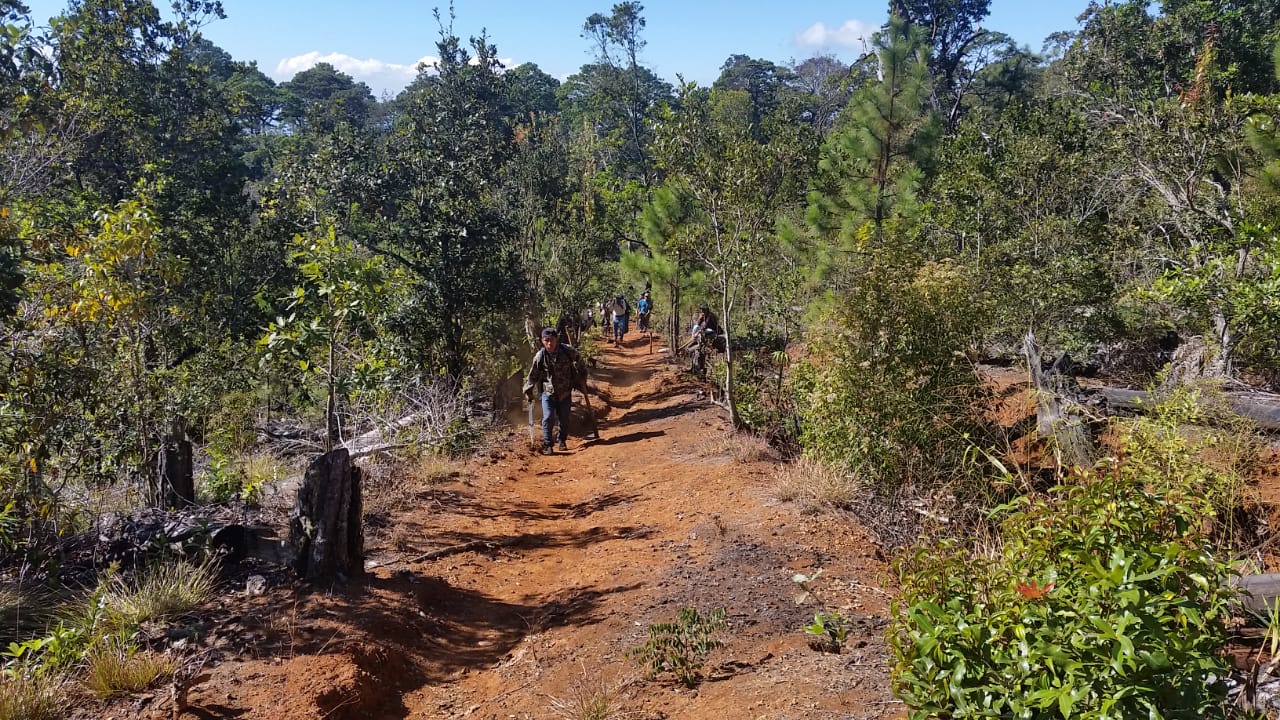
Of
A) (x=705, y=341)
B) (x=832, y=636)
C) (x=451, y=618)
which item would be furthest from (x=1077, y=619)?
(x=705, y=341)

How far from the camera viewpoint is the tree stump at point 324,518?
5.22m

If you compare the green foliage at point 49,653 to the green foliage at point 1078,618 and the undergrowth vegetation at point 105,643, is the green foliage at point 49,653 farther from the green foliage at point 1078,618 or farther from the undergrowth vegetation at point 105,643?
the green foliage at point 1078,618

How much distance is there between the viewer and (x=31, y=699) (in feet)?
12.0

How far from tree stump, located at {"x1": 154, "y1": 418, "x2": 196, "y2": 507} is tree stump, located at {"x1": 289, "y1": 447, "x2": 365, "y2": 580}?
1697 millimetres

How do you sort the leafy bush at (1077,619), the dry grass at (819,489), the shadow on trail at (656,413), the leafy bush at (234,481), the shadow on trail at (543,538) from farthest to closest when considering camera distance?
the shadow on trail at (656,413), the shadow on trail at (543,538), the dry grass at (819,489), the leafy bush at (234,481), the leafy bush at (1077,619)

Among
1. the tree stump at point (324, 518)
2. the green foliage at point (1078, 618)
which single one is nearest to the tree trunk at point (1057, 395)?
the green foliage at point (1078, 618)

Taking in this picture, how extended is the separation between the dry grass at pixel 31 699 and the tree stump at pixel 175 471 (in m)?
2.64

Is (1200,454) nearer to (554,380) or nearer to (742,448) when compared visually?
(742,448)

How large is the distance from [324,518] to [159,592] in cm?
97

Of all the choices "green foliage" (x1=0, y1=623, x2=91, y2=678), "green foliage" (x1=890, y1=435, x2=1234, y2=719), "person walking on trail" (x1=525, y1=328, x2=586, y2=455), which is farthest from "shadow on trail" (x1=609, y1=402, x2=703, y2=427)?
"green foliage" (x1=890, y1=435, x2=1234, y2=719)

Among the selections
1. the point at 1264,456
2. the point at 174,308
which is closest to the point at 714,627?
the point at 174,308

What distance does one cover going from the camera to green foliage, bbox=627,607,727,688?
4074mm

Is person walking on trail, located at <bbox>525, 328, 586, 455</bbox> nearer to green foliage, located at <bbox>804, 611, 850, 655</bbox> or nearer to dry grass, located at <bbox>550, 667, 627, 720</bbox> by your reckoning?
dry grass, located at <bbox>550, 667, 627, 720</bbox>

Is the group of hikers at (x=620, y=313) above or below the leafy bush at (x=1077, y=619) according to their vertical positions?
above
